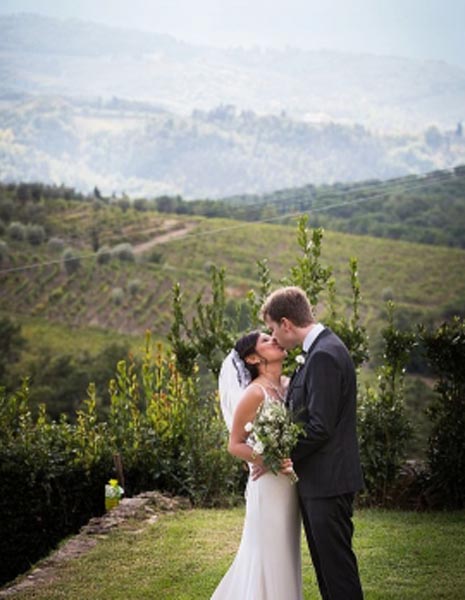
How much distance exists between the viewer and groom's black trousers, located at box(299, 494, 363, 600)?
391cm

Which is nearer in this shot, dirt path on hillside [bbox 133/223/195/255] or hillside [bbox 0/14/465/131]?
dirt path on hillside [bbox 133/223/195/255]

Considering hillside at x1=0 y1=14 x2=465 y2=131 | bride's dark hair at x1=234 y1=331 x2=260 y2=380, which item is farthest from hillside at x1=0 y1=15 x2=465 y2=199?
bride's dark hair at x1=234 y1=331 x2=260 y2=380

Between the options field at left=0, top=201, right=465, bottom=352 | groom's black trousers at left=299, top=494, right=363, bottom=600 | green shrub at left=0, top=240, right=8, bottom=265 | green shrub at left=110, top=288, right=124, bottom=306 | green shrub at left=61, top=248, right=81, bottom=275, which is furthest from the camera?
green shrub at left=61, top=248, right=81, bottom=275

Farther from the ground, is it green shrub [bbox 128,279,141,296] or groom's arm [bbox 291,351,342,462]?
groom's arm [bbox 291,351,342,462]

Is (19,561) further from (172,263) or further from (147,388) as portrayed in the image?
(172,263)

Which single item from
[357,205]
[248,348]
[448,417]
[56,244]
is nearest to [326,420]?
[248,348]

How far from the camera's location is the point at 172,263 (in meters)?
37.9

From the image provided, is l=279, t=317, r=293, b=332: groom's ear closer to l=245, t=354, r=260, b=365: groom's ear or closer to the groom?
the groom

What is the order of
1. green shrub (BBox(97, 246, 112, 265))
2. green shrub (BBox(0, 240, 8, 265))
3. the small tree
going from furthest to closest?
green shrub (BBox(97, 246, 112, 265)), green shrub (BBox(0, 240, 8, 265)), the small tree

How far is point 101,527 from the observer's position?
22.6 feet

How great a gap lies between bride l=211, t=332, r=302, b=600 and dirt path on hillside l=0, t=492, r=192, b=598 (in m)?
1.91

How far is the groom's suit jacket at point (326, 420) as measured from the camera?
12.5 feet

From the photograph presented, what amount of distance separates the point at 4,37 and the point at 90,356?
95.0 feet

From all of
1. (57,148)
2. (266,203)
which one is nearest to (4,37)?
(57,148)
